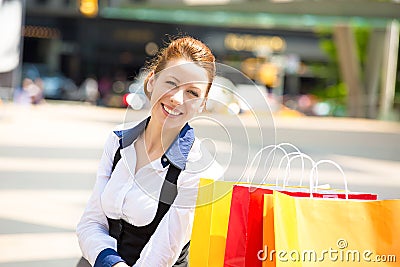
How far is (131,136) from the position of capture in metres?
2.75

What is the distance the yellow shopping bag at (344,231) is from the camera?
8.87 feet

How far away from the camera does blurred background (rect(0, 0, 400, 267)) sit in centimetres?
622

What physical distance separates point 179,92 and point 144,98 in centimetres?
22

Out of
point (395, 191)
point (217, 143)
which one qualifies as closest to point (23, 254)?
point (217, 143)

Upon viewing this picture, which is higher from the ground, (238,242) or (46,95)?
(46,95)

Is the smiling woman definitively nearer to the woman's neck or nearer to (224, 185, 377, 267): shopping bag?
the woman's neck

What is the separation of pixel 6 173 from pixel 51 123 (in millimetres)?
8996

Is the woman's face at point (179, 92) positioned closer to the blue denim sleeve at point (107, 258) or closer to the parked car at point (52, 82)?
the blue denim sleeve at point (107, 258)

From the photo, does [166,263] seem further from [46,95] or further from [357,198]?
[46,95]

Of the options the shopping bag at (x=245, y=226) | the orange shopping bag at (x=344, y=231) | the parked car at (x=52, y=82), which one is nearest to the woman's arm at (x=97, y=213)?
the shopping bag at (x=245, y=226)

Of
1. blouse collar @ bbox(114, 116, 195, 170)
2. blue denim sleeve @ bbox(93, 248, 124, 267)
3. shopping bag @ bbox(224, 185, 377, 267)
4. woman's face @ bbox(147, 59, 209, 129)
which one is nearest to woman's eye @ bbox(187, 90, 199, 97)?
woman's face @ bbox(147, 59, 209, 129)

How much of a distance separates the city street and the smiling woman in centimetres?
12

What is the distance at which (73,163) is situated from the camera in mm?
11203

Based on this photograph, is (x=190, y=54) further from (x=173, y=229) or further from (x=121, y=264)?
(x=121, y=264)
